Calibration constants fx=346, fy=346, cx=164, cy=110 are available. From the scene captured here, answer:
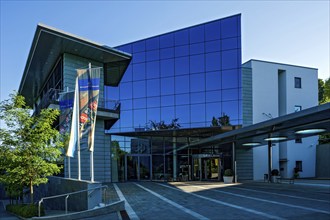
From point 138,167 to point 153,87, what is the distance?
7421mm

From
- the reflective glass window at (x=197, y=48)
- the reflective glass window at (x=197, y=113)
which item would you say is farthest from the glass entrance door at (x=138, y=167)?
the reflective glass window at (x=197, y=48)

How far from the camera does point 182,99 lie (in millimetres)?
30594

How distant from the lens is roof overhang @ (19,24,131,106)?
22.4 m

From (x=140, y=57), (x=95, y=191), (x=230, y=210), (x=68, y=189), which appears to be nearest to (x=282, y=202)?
(x=230, y=210)

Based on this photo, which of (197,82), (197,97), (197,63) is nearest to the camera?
(197,97)

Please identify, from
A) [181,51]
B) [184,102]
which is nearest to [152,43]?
[181,51]

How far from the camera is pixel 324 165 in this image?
34.1 m

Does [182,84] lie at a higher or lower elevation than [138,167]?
higher

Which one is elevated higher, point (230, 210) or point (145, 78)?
point (145, 78)

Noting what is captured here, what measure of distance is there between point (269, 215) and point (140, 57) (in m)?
23.8

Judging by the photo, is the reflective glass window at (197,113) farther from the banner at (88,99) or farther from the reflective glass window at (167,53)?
the banner at (88,99)

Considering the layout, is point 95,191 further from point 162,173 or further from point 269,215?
point 162,173

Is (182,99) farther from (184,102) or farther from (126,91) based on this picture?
(126,91)

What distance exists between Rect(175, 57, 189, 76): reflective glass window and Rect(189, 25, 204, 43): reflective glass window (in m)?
1.83
